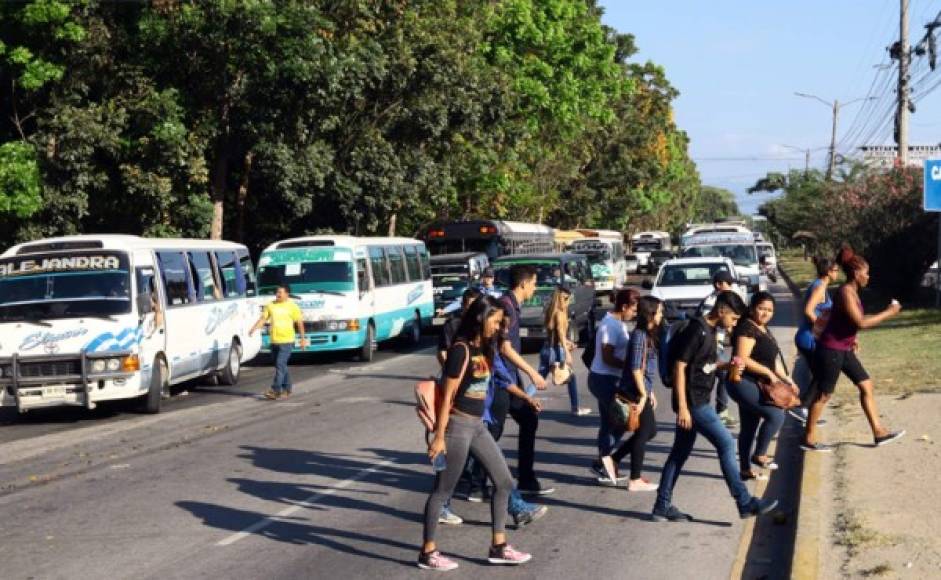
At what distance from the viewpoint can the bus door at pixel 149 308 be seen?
17.7 meters

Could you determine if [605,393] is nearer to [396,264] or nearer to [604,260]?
[396,264]

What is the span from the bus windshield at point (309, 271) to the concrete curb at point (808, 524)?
14.2 m

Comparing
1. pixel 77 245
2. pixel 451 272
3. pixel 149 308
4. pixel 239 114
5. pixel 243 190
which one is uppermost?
pixel 239 114

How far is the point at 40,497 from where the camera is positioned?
38.3 feet

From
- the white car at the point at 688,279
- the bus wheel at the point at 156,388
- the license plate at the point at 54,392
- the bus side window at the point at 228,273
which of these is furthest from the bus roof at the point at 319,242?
the license plate at the point at 54,392

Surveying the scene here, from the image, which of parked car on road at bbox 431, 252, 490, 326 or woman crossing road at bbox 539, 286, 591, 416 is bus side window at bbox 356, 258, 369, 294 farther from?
woman crossing road at bbox 539, 286, 591, 416

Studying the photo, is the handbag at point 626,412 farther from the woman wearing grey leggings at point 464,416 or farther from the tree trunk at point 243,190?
the tree trunk at point 243,190

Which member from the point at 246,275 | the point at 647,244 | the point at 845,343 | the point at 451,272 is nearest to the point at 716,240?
the point at 451,272

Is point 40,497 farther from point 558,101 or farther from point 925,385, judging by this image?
point 558,101

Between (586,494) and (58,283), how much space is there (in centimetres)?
962

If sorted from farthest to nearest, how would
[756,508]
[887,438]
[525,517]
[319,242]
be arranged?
[319,242] < [887,438] < [525,517] < [756,508]

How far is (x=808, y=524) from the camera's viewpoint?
9.09 metres

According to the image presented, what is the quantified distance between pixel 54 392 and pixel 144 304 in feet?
5.58

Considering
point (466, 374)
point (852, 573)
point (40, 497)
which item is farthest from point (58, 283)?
point (852, 573)
